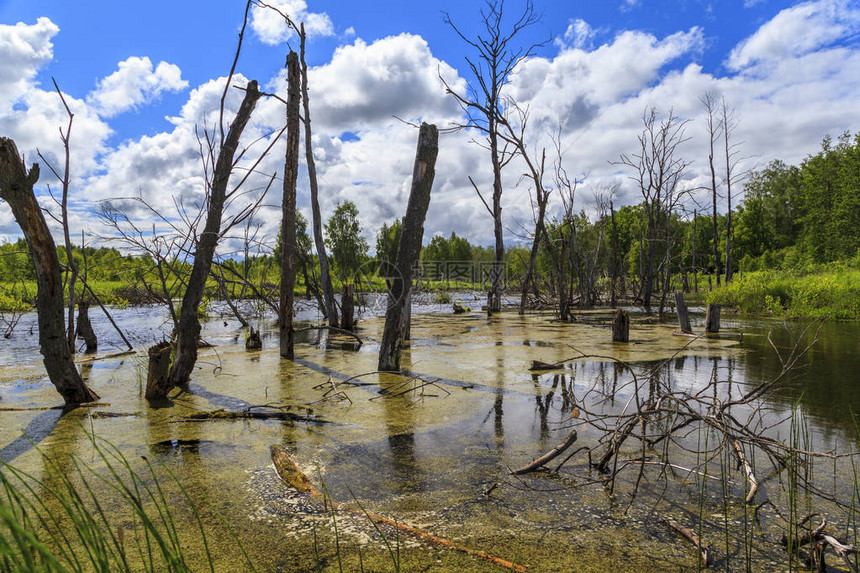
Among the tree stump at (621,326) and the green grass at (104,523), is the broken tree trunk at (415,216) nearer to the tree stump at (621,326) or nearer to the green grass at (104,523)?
the green grass at (104,523)

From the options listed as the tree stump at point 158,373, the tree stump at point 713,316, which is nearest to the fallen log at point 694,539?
the tree stump at point 158,373

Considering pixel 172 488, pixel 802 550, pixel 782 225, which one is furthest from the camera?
pixel 782 225

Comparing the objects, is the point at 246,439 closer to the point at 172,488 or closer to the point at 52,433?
the point at 172,488

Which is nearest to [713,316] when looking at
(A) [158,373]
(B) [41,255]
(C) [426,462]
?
(C) [426,462]

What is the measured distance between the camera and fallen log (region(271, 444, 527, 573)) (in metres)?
2.06

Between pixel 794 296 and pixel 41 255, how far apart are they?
1753 centimetres

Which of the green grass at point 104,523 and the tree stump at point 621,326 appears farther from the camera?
the tree stump at point 621,326

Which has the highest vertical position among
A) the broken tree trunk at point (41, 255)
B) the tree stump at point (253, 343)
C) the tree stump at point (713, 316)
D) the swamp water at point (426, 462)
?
the broken tree trunk at point (41, 255)

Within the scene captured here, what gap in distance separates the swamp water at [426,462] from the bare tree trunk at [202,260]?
1.26 feet

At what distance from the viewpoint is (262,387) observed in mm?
5500

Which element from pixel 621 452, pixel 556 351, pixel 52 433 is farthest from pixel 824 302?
pixel 52 433

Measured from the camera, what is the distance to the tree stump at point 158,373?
188 inches

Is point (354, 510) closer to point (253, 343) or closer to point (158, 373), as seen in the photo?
point (158, 373)

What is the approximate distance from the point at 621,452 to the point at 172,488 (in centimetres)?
296
